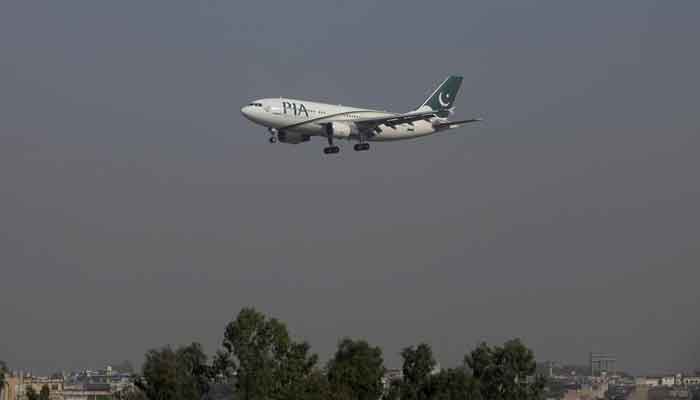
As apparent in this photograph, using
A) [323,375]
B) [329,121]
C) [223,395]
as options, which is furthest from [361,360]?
[329,121]

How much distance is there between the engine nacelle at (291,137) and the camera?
126m

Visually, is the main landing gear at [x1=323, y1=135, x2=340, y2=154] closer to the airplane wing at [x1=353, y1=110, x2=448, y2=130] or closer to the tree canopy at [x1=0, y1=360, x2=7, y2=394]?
the airplane wing at [x1=353, y1=110, x2=448, y2=130]

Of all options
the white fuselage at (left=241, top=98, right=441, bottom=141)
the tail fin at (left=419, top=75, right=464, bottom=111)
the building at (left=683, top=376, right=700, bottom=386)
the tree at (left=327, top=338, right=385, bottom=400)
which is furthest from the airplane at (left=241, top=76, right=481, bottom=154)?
the building at (left=683, top=376, right=700, bottom=386)

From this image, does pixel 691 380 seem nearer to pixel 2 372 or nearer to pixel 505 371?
pixel 505 371

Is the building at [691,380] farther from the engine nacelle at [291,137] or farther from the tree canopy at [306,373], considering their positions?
the engine nacelle at [291,137]

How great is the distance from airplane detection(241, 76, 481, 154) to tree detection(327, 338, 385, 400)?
63.9 feet

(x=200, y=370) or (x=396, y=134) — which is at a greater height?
(x=396, y=134)

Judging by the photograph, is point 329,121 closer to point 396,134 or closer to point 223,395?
point 396,134

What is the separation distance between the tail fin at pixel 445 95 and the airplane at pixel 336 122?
692 centimetres

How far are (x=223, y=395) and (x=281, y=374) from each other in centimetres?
869

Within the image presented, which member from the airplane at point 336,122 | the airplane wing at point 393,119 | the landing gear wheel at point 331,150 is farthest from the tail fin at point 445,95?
the landing gear wheel at point 331,150

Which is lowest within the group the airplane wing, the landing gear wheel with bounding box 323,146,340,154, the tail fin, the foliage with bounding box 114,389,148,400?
the foliage with bounding box 114,389,148,400

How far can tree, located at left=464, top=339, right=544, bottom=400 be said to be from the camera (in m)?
125

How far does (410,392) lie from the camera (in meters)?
119
